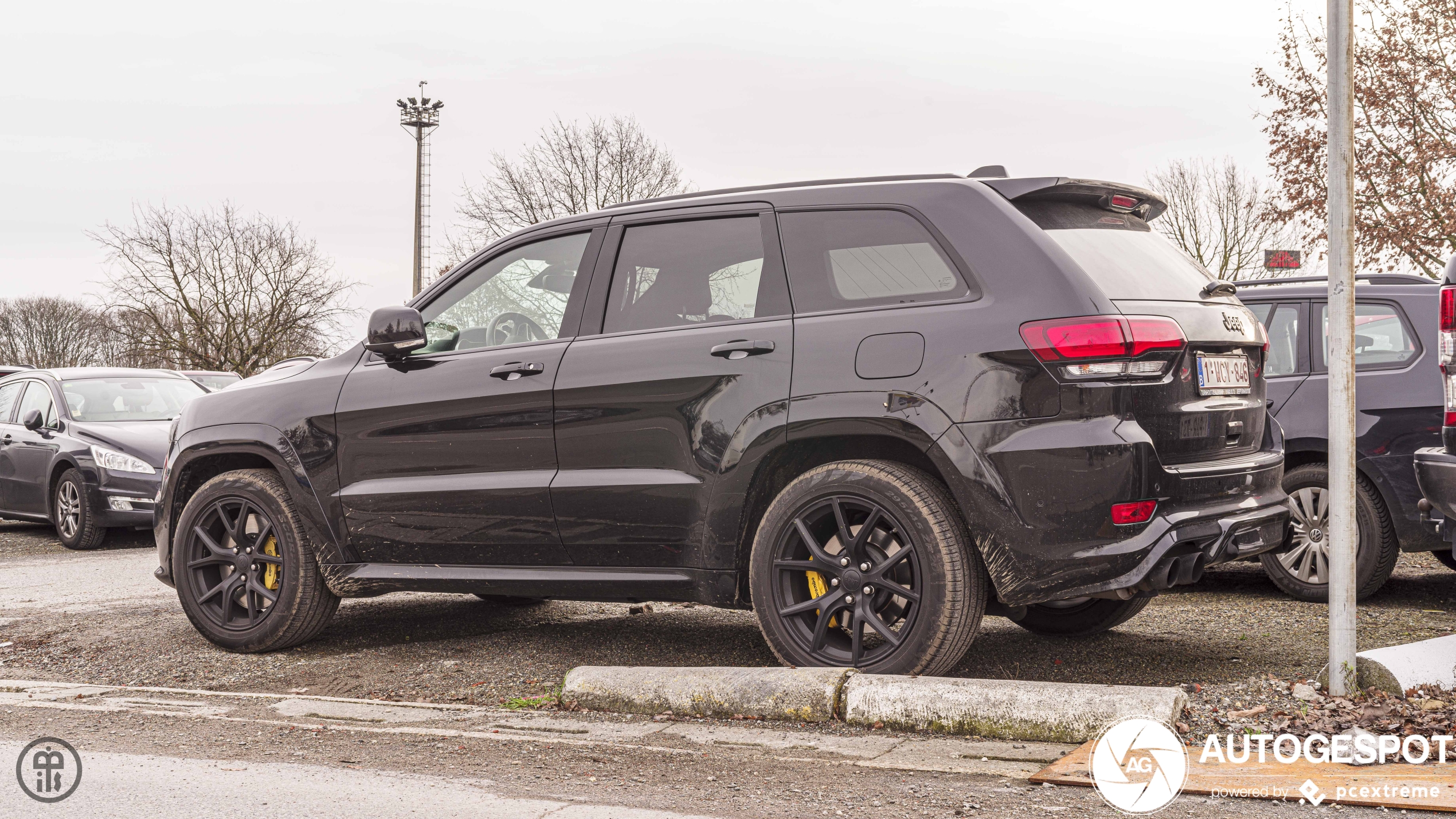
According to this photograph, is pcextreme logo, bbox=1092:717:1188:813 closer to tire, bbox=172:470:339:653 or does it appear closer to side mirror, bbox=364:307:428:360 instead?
side mirror, bbox=364:307:428:360

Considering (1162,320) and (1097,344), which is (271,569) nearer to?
(1097,344)

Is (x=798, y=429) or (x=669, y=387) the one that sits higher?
(x=669, y=387)

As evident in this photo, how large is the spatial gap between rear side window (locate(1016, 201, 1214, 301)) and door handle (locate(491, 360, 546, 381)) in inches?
80.5

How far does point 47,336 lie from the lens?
74.6m

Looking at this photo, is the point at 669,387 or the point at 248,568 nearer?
the point at 669,387

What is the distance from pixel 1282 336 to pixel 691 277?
3.92m

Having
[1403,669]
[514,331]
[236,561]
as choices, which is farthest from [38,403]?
[1403,669]

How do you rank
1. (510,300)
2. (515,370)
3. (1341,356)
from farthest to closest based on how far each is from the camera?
(510,300) → (515,370) → (1341,356)

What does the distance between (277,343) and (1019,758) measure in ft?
164

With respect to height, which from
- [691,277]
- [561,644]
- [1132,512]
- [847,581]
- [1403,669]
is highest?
[691,277]

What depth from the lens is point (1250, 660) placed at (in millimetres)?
5168

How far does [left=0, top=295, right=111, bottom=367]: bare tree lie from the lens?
244 feet

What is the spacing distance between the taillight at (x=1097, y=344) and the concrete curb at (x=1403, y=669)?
117 centimetres

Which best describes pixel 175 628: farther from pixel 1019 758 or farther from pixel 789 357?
pixel 1019 758
